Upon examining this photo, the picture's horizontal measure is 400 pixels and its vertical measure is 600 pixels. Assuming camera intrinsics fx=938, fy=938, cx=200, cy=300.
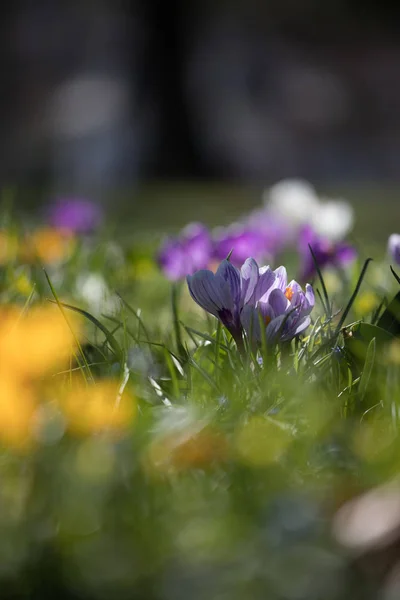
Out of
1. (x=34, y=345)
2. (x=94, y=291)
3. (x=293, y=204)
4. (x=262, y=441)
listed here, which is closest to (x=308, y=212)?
(x=293, y=204)

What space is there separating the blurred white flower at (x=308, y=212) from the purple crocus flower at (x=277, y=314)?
31.1 inches

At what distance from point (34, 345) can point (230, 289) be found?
224 millimetres

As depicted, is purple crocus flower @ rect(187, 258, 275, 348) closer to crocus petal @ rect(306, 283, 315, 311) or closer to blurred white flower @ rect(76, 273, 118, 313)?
crocus petal @ rect(306, 283, 315, 311)

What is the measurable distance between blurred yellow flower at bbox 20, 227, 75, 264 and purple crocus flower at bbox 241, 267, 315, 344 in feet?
3.40

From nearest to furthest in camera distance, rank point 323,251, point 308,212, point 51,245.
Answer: point 323,251
point 308,212
point 51,245

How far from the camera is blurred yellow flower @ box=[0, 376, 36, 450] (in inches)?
29.2

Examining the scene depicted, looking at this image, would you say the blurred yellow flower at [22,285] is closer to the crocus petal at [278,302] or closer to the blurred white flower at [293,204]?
the blurred white flower at [293,204]

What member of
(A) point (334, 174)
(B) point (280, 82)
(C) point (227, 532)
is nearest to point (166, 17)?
(B) point (280, 82)

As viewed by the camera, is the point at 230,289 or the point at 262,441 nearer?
the point at 262,441

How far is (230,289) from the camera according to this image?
3.43ft

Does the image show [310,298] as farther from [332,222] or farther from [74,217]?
[74,217]

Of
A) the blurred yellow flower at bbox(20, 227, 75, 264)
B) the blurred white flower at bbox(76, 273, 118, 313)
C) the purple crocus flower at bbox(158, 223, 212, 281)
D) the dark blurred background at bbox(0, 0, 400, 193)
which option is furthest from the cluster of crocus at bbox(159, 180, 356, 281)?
the dark blurred background at bbox(0, 0, 400, 193)

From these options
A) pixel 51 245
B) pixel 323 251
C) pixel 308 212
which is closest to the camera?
pixel 323 251

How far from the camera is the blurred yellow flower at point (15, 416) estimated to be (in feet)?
2.44
